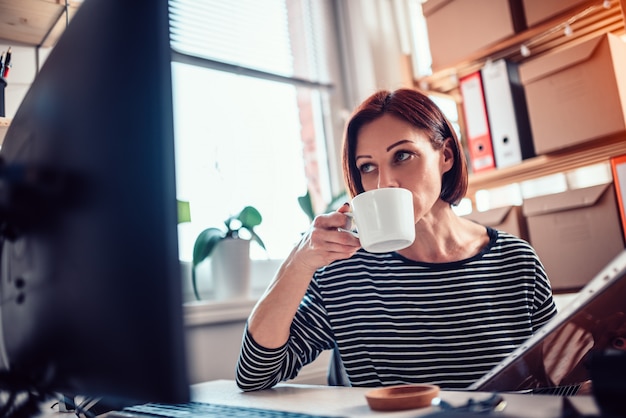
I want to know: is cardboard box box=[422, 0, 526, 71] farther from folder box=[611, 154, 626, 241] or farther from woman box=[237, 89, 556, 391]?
woman box=[237, 89, 556, 391]

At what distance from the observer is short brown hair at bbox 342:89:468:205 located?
48.6 inches

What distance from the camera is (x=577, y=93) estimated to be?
156cm

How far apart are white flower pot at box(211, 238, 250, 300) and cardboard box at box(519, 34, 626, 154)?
0.95 m

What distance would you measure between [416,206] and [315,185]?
4.04 ft

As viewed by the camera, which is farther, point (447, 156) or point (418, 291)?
point (447, 156)

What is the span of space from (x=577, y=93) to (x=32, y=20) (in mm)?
1514

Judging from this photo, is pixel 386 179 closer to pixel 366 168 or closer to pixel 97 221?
pixel 366 168

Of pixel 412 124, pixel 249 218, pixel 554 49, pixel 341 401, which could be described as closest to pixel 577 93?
pixel 554 49

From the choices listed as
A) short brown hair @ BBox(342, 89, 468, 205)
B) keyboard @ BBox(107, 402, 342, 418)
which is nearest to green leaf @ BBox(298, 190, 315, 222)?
short brown hair @ BBox(342, 89, 468, 205)

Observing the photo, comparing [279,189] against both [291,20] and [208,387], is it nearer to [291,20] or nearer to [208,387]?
[291,20]

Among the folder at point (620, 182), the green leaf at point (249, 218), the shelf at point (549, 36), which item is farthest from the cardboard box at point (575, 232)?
the green leaf at point (249, 218)

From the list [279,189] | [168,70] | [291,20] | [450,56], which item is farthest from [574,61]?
[168,70]

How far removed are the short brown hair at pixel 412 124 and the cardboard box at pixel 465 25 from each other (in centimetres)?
67

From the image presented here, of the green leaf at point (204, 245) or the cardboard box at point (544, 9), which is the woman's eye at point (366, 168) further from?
the cardboard box at point (544, 9)
